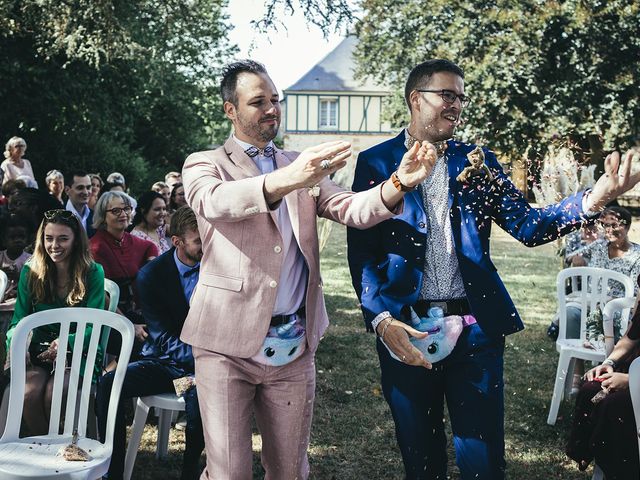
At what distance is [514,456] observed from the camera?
5215 millimetres

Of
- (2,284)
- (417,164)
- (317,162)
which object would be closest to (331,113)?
(2,284)

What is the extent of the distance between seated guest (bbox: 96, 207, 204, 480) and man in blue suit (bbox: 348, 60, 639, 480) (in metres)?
1.50

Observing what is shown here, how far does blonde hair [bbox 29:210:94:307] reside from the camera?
4.53 metres

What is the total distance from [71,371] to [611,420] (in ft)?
9.41

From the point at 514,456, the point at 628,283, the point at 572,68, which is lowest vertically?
the point at 514,456

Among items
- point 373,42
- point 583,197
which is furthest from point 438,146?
point 373,42

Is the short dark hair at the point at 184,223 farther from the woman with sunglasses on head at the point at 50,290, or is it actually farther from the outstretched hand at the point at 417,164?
the outstretched hand at the point at 417,164

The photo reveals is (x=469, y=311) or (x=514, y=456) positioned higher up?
(x=469, y=311)

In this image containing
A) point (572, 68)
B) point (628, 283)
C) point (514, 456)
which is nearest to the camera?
point (514, 456)

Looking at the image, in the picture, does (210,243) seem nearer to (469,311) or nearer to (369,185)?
(369,185)

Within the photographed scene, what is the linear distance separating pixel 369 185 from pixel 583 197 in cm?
84

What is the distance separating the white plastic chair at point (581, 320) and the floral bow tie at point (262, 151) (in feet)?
12.4

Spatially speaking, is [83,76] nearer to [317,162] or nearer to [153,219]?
[153,219]

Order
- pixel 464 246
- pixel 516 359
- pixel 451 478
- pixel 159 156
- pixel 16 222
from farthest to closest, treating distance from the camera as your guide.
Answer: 1. pixel 159 156
2. pixel 516 359
3. pixel 16 222
4. pixel 451 478
5. pixel 464 246
